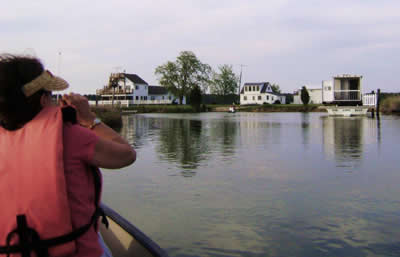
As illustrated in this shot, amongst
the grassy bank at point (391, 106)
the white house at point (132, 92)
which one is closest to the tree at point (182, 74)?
the white house at point (132, 92)

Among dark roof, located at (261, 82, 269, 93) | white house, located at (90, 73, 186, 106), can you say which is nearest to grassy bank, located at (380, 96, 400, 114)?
white house, located at (90, 73, 186, 106)

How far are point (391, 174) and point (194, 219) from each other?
19.7 feet

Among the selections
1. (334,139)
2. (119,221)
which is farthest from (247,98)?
(119,221)

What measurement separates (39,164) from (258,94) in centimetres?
10869

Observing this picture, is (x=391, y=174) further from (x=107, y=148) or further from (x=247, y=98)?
(x=247, y=98)

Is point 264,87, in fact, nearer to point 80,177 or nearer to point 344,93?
point 344,93

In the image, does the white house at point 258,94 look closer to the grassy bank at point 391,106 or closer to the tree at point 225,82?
the tree at point 225,82

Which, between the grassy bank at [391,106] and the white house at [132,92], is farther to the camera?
the white house at [132,92]

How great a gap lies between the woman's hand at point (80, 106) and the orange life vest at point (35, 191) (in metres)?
0.21

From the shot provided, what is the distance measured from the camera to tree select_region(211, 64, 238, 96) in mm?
117562

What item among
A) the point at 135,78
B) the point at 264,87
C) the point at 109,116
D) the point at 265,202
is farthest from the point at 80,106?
the point at 264,87

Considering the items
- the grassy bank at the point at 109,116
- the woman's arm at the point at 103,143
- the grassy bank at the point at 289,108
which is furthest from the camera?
the grassy bank at the point at 289,108

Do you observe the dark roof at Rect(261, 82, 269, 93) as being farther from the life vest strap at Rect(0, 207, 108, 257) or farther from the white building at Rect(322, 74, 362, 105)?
the life vest strap at Rect(0, 207, 108, 257)

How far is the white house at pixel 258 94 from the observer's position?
108812 mm
